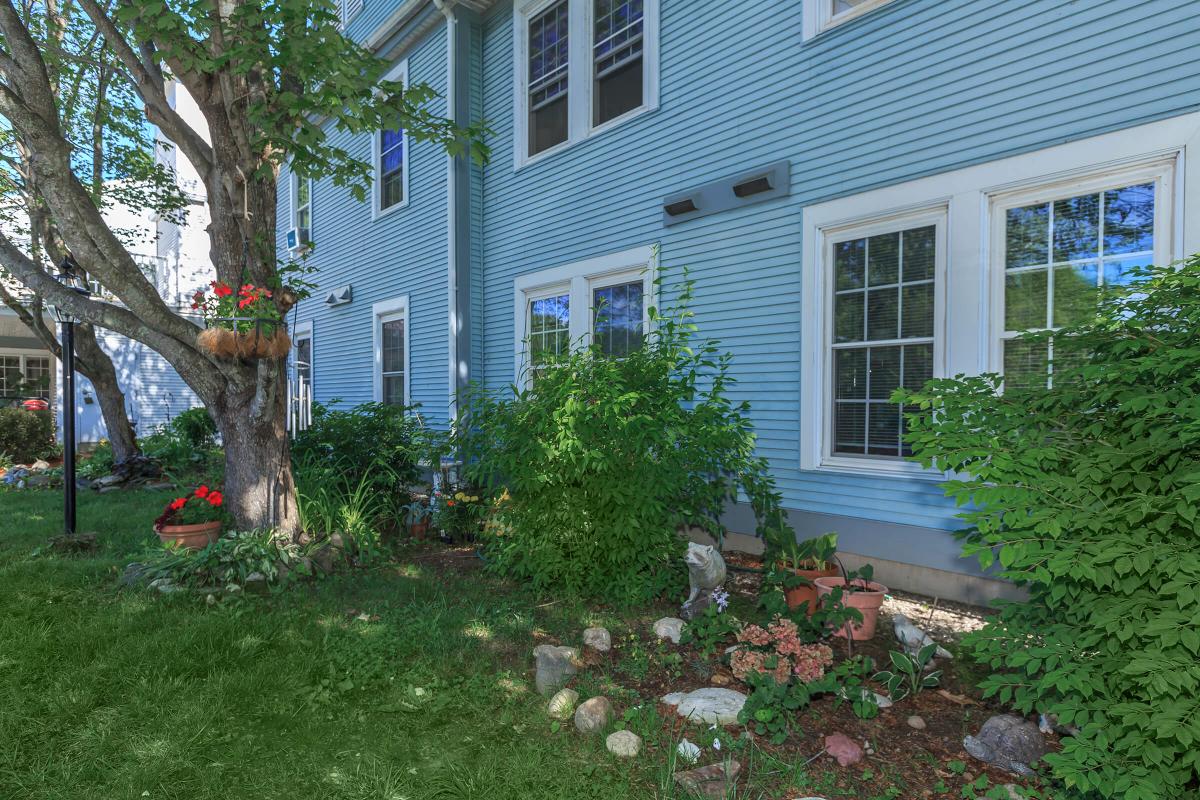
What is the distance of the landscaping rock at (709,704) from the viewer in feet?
9.07

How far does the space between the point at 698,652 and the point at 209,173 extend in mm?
5091

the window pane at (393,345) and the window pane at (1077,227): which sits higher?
the window pane at (1077,227)

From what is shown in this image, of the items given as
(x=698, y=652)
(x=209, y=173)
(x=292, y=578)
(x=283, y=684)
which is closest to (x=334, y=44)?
(x=209, y=173)

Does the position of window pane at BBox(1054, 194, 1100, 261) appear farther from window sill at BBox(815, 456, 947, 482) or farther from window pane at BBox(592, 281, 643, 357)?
window pane at BBox(592, 281, 643, 357)

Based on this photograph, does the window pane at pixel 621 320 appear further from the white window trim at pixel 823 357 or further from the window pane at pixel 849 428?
the window pane at pixel 849 428

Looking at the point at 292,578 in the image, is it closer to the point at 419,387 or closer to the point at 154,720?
the point at 154,720

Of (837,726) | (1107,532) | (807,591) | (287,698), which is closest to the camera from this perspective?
(1107,532)

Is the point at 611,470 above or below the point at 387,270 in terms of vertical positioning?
below

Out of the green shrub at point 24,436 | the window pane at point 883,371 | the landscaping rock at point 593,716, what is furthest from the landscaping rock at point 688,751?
the green shrub at point 24,436

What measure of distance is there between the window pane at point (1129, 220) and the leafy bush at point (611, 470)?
2.34 meters

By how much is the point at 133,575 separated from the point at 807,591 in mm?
4616

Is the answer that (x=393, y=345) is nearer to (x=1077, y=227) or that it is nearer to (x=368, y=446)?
(x=368, y=446)

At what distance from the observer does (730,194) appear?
18.3 ft

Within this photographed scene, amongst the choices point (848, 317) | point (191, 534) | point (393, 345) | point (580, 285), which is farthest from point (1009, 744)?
point (393, 345)
